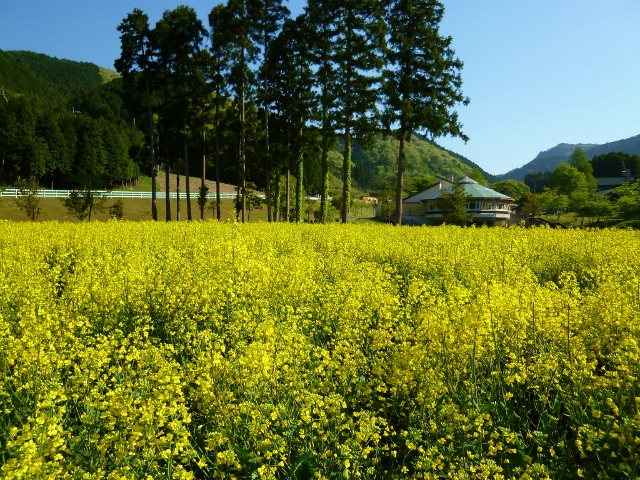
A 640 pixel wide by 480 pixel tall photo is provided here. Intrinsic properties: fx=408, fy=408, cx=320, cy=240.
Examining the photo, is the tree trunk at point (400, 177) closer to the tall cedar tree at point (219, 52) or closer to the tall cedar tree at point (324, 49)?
A: the tall cedar tree at point (324, 49)

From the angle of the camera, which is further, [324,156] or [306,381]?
[324,156]

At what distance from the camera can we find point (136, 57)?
90.7 ft

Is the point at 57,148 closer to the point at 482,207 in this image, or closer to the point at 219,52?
the point at 219,52

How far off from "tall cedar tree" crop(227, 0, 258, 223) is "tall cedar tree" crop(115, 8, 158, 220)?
19.4ft

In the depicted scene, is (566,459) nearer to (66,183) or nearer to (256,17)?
(256,17)

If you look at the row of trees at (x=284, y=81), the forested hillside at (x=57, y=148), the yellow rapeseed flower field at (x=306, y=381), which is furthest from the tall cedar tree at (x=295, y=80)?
the forested hillside at (x=57, y=148)

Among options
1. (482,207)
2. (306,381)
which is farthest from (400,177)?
(482,207)

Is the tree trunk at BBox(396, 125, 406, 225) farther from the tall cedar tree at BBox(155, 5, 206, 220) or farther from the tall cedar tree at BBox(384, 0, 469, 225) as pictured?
the tall cedar tree at BBox(155, 5, 206, 220)

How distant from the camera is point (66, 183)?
66125 millimetres

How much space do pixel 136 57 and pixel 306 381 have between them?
30.5m

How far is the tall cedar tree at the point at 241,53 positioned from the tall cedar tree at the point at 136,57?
592 centimetres

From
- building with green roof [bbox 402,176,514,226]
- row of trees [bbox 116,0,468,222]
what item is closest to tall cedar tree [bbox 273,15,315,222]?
row of trees [bbox 116,0,468,222]

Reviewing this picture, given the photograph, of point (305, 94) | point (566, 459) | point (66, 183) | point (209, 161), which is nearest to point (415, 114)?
point (305, 94)

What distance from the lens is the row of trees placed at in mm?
23156
